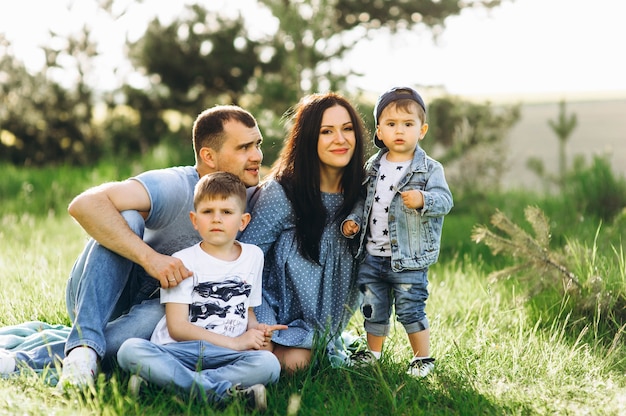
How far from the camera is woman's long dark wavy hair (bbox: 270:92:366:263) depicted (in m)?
3.78

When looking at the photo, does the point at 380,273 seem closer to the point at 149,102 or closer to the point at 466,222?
the point at 466,222

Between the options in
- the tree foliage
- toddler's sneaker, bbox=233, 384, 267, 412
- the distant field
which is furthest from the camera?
the distant field

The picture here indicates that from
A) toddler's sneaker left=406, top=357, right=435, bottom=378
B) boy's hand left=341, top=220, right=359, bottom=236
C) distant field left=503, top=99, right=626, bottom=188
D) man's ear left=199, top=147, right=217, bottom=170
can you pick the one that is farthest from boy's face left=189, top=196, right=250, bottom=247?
distant field left=503, top=99, right=626, bottom=188

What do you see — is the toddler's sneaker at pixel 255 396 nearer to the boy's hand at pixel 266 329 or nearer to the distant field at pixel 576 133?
the boy's hand at pixel 266 329

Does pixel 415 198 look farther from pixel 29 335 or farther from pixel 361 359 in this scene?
pixel 29 335

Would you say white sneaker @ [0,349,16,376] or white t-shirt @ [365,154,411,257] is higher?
white t-shirt @ [365,154,411,257]

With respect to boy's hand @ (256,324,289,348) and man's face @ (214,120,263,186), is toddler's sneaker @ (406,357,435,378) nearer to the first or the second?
boy's hand @ (256,324,289,348)

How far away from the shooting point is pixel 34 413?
279cm

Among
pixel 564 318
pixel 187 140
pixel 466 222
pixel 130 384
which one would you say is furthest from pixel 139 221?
pixel 187 140

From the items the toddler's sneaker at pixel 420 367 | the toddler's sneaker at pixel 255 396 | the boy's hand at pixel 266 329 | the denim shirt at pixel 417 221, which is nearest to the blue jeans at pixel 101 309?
the boy's hand at pixel 266 329

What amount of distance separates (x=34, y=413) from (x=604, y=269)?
3363 mm

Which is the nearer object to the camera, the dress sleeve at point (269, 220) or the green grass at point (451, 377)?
the green grass at point (451, 377)

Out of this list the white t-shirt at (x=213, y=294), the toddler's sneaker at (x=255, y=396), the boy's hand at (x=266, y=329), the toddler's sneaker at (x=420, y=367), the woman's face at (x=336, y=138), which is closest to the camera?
the toddler's sneaker at (x=255, y=396)

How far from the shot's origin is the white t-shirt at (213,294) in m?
3.26
